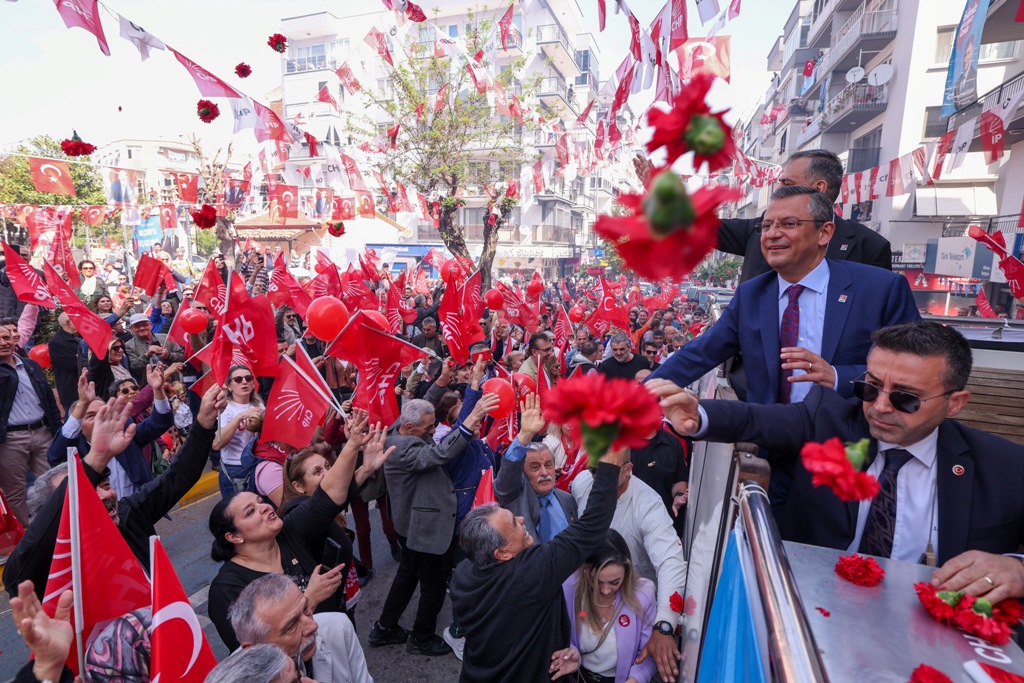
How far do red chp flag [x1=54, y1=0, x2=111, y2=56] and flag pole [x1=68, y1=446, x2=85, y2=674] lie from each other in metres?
4.60

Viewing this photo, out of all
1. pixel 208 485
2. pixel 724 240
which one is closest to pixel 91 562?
pixel 724 240

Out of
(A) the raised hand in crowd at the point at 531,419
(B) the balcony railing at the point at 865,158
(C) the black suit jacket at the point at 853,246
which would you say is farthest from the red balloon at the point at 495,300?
(B) the balcony railing at the point at 865,158

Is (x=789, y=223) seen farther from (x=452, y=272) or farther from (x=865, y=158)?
A: (x=865, y=158)

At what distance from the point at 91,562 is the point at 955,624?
9.48ft

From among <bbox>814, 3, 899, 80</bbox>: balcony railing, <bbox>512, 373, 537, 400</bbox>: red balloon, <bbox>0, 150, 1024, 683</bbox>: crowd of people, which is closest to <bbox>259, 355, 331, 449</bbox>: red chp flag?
<bbox>0, 150, 1024, 683</bbox>: crowd of people

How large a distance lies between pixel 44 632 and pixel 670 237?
101 inches

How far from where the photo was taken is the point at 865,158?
24.8 meters

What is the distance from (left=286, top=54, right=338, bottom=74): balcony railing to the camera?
37312 millimetres

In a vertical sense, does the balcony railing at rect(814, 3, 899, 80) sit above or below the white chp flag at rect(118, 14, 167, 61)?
above

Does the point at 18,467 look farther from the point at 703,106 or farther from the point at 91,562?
the point at 703,106

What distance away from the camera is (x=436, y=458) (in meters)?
3.92

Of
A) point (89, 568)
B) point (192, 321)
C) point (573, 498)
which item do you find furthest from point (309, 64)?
point (89, 568)

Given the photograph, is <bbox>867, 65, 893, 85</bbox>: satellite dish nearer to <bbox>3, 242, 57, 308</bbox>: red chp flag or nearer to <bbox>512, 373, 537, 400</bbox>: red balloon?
<bbox>512, 373, 537, 400</bbox>: red balloon

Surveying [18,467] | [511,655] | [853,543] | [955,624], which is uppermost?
[955,624]
